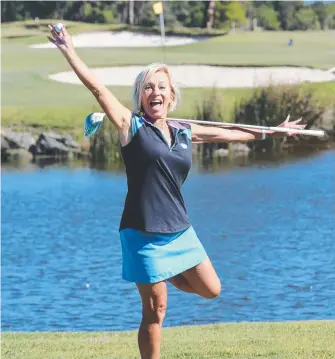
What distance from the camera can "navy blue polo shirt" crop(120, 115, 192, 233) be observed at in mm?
5582

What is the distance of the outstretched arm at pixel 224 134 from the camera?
238 inches

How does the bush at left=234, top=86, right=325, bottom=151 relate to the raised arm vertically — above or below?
below

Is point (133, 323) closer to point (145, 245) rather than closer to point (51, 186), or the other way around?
point (145, 245)

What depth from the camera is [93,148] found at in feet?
85.8

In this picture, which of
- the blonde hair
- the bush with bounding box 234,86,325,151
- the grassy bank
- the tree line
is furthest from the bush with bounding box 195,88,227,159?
the blonde hair

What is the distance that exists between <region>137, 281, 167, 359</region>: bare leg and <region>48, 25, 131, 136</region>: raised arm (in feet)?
2.52

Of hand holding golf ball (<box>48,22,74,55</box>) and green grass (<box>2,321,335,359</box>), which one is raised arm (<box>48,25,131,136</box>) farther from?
green grass (<box>2,321,335,359</box>)

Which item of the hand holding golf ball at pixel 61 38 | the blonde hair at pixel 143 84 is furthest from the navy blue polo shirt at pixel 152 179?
the hand holding golf ball at pixel 61 38

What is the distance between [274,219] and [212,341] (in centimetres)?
1036

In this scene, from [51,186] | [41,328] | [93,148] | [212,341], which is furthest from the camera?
[93,148]

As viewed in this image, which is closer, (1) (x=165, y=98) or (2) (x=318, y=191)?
(1) (x=165, y=98)

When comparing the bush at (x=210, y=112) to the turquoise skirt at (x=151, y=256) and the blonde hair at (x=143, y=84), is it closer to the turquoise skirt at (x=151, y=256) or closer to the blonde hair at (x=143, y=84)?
the blonde hair at (x=143, y=84)

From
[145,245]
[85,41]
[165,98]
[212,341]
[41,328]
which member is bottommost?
[85,41]

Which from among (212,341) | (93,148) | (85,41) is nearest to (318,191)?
(93,148)
